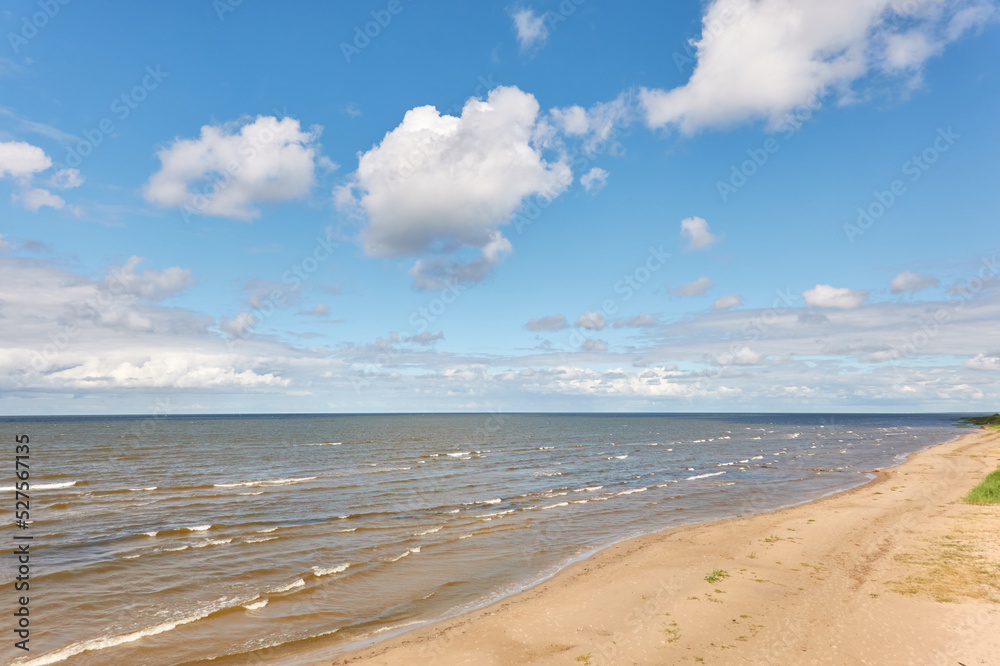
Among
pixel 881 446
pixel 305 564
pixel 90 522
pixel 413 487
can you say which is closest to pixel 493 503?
pixel 413 487

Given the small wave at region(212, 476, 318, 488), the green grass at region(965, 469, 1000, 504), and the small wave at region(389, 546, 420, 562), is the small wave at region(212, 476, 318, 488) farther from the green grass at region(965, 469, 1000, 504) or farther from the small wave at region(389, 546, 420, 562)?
the green grass at region(965, 469, 1000, 504)

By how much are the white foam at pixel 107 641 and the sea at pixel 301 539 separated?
0.05 meters

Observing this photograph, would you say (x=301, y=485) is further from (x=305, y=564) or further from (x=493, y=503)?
(x=305, y=564)

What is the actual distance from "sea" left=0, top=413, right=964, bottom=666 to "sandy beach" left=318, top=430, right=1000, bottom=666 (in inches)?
79.1

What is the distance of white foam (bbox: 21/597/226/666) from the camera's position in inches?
488

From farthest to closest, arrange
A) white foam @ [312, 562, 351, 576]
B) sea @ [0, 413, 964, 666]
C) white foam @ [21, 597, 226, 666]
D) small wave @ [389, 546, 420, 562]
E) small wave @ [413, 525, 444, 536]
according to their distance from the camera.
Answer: small wave @ [413, 525, 444, 536] < small wave @ [389, 546, 420, 562] < white foam @ [312, 562, 351, 576] < sea @ [0, 413, 964, 666] < white foam @ [21, 597, 226, 666]

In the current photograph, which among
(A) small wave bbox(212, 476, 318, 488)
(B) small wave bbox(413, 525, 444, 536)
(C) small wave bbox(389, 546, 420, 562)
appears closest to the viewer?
(C) small wave bbox(389, 546, 420, 562)

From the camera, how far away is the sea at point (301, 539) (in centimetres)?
1412

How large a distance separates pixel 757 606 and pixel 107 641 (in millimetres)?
17754

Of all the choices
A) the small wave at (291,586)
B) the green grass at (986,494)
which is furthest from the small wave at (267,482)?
the green grass at (986,494)

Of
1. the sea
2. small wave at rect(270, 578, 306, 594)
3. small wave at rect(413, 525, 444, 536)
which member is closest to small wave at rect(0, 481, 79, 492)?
the sea

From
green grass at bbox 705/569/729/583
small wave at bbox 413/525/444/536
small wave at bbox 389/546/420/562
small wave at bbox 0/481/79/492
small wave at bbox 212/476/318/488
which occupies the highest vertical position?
green grass at bbox 705/569/729/583

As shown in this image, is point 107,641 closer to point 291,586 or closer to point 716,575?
point 291,586

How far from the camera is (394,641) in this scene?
1320cm
